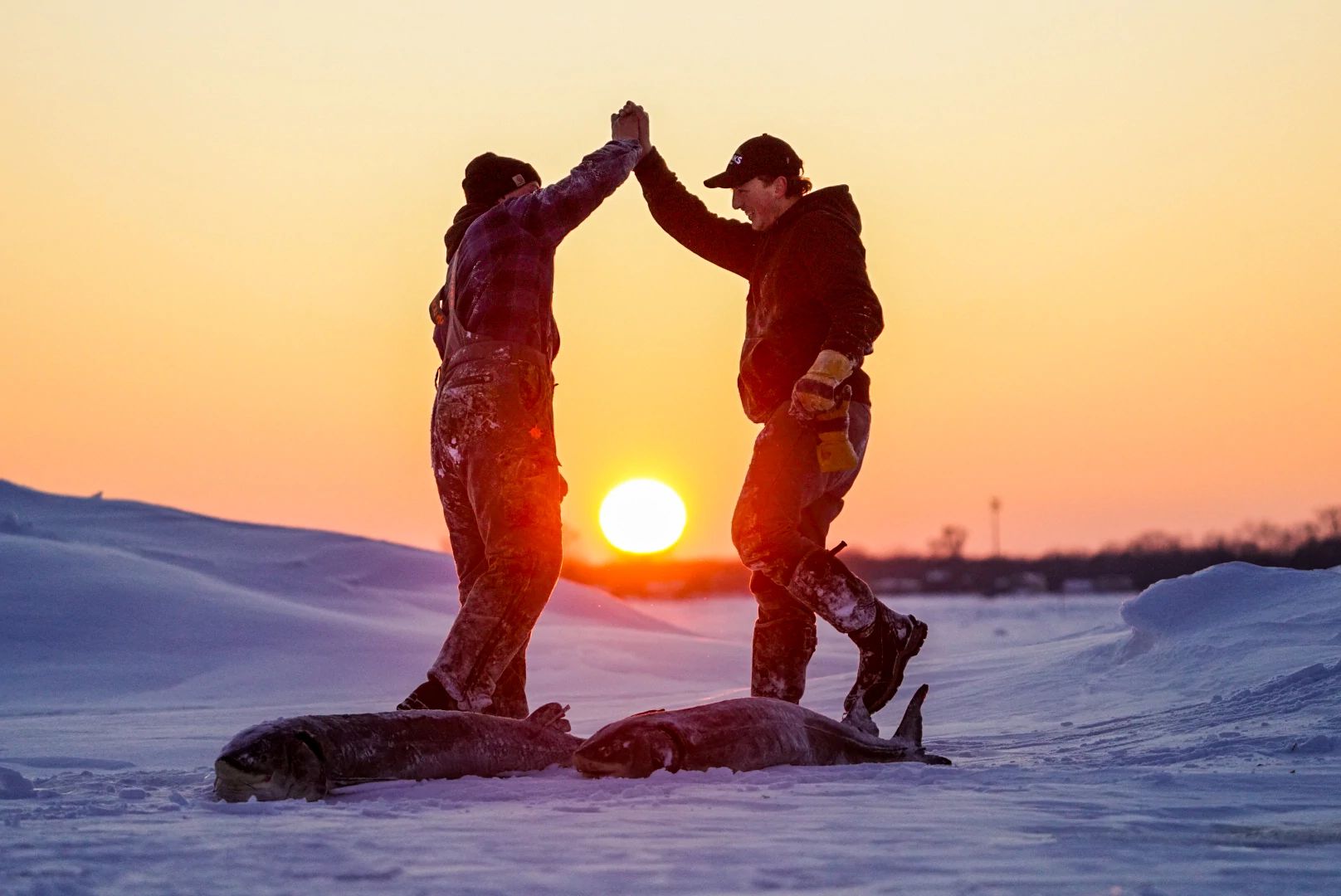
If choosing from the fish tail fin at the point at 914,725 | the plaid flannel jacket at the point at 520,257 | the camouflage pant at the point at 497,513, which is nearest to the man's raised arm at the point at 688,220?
the plaid flannel jacket at the point at 520,257

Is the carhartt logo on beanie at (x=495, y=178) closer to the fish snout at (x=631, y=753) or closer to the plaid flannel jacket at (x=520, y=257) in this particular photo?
the plaid flannel jacket at (x=520, y=257)

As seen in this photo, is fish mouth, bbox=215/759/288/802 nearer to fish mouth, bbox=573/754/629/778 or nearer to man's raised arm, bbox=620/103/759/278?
fish mouth, bbox=573/754/629/778

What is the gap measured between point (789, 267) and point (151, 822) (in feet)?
10.5

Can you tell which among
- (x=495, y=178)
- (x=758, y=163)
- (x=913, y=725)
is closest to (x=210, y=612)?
(x=495, y=178)

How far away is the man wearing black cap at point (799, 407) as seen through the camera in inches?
202

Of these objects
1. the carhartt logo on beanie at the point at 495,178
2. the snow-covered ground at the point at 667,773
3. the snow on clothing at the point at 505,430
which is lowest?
the snow-covered ground at the point at 667,773

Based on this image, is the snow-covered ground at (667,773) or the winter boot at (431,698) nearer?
the snow-covered ground at (667,773)

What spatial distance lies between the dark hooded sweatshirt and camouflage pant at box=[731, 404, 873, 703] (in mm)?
178

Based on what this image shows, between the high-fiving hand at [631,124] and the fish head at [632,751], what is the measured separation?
110 inches

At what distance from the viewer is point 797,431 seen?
5.41 meters

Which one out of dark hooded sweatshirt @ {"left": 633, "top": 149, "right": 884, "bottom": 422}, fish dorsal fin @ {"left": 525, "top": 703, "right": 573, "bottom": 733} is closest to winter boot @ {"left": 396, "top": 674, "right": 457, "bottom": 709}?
fish dorsal fin @ {"left": 525, "top": 703, "right": 573, "bottom": 733}

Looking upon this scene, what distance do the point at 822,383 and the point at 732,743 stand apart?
1404 millimetres

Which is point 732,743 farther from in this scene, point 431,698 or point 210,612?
point 210,612

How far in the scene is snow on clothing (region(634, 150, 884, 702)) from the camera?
5.19m
